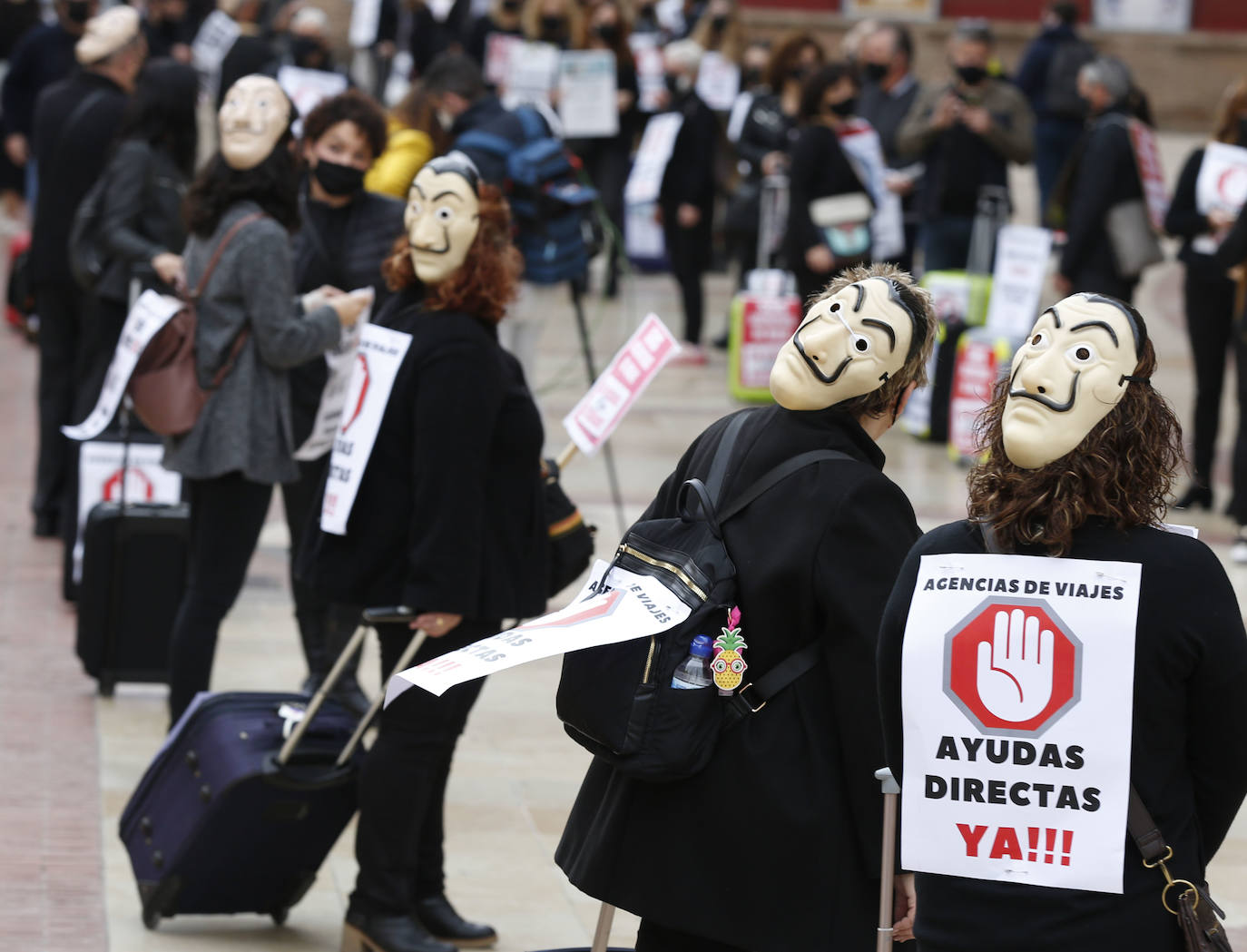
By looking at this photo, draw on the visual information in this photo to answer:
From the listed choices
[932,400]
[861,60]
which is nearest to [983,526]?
[932,400]

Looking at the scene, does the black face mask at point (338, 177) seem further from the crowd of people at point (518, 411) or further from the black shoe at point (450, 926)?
the black shoe at point (450, 926)

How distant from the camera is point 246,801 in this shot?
4.57 metres

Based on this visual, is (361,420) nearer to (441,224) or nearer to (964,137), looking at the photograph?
(441,224)

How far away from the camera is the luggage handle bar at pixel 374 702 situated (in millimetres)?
4469

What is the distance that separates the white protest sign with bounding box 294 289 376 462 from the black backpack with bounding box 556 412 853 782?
2828mm

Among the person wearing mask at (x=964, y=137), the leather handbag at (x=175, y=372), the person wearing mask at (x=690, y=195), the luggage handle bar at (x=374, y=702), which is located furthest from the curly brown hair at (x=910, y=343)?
the person wearing mask at (x=690, y=195)

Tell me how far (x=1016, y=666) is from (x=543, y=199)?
6.03 m

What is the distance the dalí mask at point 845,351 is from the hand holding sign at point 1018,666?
70 cm

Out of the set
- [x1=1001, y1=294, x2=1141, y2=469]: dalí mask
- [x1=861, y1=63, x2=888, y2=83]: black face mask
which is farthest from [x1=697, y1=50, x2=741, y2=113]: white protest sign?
[x1=1001, y1=294, x2=1141, y2=469]: dalí mask

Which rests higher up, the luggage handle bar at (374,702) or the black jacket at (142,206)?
the black jacket at (142,206)

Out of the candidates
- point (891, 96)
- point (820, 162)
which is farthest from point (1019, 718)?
point (891, 96)

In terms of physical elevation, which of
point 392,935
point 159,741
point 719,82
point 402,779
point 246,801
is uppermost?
point 719,82

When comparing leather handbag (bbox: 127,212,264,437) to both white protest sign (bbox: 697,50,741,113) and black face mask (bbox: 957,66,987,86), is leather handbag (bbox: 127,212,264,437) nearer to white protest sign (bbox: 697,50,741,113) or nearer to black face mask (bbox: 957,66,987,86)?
black face mask (bbox: 957,66,987,86)

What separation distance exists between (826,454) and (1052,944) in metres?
0.95
